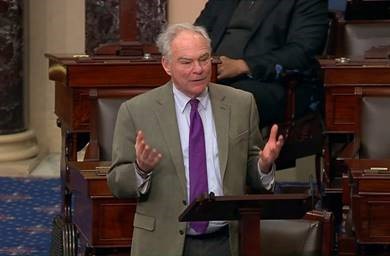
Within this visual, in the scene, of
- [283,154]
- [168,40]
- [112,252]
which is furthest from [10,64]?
[168,40]

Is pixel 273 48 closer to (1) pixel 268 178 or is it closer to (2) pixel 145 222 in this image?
(1) pixel 268 178

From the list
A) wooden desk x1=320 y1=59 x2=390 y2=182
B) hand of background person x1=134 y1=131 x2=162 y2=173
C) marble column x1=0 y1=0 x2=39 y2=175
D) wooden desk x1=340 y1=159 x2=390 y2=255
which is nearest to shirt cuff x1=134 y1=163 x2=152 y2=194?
hand of background person x1=134 y1=131 x2=162 y2=173

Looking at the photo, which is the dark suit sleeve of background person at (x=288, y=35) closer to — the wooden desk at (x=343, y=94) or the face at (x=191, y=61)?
the wooden desk at (x=343, y=94)

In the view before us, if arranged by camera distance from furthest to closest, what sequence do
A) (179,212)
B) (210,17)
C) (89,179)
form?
(210,17), (89,179), (179,212)

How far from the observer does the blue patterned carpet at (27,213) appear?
6770 millimetres

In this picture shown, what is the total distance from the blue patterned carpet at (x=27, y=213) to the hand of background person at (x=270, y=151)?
257 cm

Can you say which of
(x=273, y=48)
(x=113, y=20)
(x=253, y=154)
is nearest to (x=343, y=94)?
(x=273, y=48)

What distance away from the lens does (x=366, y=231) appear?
505 cm

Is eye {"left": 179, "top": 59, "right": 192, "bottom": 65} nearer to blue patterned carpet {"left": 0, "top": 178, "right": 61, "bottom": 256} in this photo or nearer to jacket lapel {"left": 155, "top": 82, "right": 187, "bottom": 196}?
jacket lapel {"left": 155, "top": 82, "right": 187, "bottom": 196}

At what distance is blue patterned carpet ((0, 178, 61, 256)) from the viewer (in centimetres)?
677

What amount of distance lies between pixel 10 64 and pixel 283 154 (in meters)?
2.89

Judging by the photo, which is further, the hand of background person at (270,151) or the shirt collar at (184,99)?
the shirt collar at (184,99)

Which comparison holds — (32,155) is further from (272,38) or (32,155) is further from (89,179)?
(89,179)

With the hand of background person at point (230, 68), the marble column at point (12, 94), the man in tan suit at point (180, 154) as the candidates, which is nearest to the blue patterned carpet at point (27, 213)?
the marble column at point (12, 94)
